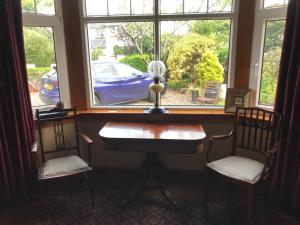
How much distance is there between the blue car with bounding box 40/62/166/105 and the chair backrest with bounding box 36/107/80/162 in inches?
11.9

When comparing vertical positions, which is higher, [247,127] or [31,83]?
[31,83]

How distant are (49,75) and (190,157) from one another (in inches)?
67.2

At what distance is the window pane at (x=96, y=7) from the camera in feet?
8.31

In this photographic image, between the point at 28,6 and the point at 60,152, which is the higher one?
the point at 28,6

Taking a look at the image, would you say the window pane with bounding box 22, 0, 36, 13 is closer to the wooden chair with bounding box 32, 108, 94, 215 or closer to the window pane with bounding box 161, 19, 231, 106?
the wooden chair with bounding box 32, 108, 94, 215

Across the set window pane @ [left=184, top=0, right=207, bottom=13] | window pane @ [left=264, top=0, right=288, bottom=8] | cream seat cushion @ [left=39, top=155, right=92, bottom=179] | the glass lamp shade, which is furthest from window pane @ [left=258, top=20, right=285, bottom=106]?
cream seat cushion @ [left=39, top=155, right=92, bottom=179]

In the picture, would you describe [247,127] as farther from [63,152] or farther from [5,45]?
[5,45]

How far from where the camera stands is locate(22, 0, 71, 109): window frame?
2.36 meters

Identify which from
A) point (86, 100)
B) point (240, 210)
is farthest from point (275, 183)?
point (86, 100)

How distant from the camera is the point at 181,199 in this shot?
7.57 ft

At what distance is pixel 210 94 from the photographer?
8.70 ft

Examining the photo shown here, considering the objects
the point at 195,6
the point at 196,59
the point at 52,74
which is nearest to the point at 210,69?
the point at 196,59

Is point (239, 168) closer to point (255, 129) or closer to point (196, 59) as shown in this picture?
point (255, 129)

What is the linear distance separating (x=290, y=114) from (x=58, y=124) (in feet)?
6.87
